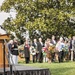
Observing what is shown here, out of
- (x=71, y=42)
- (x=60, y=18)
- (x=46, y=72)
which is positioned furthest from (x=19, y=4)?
(x=46, y=72)

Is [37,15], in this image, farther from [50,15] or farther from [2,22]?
[2,22]

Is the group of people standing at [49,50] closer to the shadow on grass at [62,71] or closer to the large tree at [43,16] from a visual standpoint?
the shadow on grass at [62,71]

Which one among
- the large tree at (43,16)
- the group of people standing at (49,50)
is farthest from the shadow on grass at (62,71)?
the large tree at (43,16)

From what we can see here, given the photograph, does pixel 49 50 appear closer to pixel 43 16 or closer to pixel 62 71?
pixel 62 71

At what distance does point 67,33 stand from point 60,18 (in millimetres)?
1824

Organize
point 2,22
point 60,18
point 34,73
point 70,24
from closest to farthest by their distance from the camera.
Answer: point 34,73
point 60,18
point 70,24
point 2,22

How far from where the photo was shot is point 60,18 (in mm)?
Answer: 32250

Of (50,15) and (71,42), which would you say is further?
(50,15)

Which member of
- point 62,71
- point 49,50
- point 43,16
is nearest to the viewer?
point 62,71

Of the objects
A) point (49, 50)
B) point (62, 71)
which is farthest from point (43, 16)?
point (62, 71)

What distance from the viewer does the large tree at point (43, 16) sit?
32.7 meters

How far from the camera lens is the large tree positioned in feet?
107

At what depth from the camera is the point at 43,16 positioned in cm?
3322

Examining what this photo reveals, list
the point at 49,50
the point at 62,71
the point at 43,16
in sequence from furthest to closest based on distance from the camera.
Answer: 1. the point at 43,16
2. the point at 49,50
3. the point at 62,71
